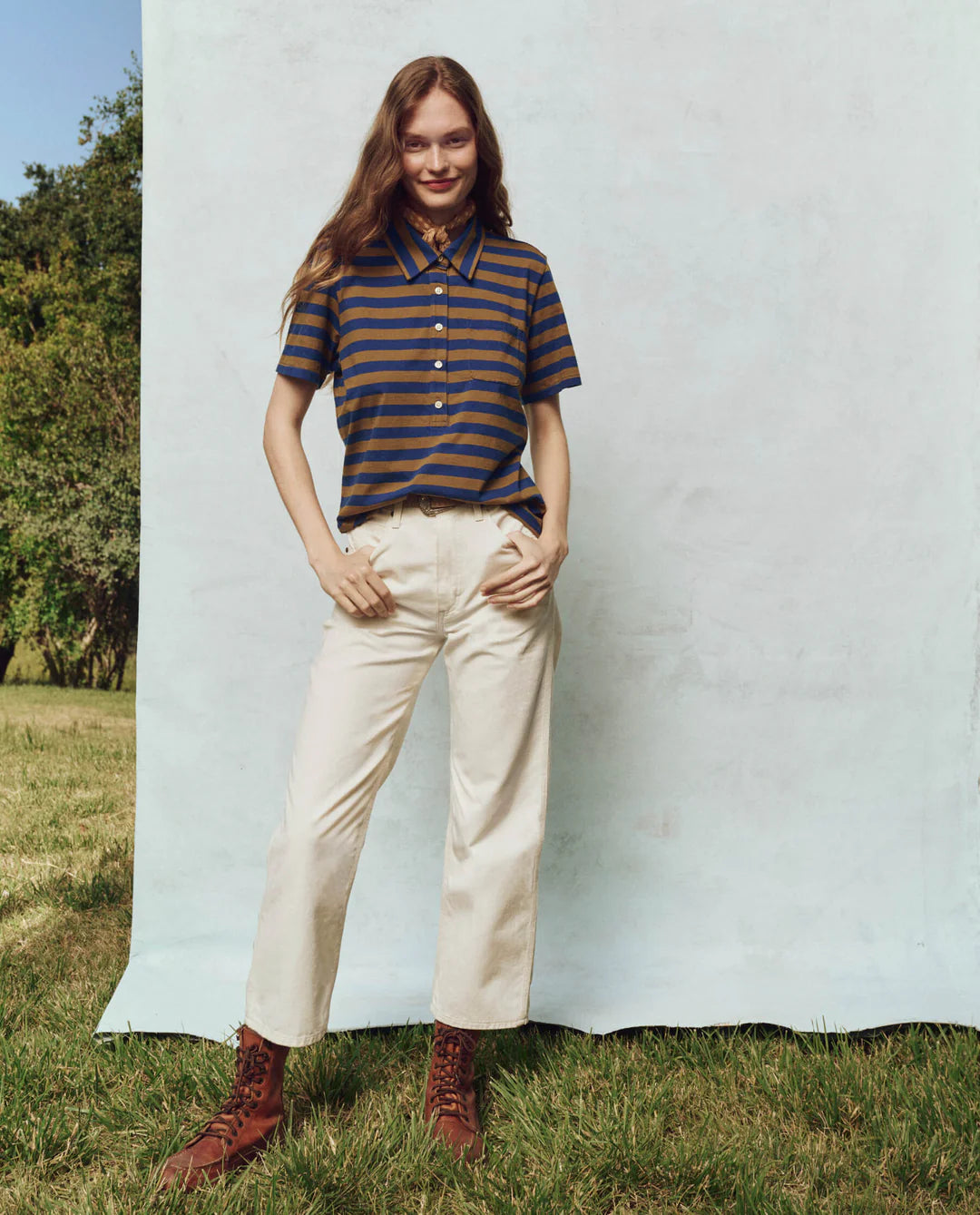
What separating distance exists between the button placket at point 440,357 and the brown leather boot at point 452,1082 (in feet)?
3.44

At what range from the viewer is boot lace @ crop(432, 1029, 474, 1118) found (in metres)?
1.91

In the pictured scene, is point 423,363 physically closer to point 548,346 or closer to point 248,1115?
point 548,346

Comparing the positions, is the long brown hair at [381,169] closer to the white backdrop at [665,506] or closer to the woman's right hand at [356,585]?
the woman's right hand at [356,585]

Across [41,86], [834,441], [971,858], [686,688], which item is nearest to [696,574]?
[686,688]

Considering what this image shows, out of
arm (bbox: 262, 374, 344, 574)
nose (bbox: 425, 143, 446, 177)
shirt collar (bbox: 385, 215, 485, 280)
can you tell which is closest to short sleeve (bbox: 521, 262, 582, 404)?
shirt collar (bbox: 385, 215, 485, 280)

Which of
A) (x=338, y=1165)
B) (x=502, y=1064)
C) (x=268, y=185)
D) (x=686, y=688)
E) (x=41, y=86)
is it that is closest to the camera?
(x=338, y=1165)

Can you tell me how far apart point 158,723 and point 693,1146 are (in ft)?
4.67

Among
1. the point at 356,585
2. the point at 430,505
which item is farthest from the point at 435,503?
the point at 356,585

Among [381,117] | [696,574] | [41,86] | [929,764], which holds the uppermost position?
[41,86]

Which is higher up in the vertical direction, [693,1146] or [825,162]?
[825,162]

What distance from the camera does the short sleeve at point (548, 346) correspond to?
1869 millimetres

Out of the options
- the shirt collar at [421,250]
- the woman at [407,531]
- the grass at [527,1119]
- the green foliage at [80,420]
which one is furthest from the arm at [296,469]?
the green foliage at [80,420]

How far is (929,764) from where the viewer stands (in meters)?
2.63

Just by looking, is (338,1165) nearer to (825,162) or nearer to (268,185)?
(268,185)
